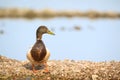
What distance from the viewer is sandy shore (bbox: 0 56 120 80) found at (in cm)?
1234

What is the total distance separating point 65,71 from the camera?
12.7 m

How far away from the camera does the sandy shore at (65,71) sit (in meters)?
12.3

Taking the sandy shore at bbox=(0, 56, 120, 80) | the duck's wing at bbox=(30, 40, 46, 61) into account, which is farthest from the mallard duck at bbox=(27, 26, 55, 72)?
the sandy shore at bbox=(0, 56, 120, 80)

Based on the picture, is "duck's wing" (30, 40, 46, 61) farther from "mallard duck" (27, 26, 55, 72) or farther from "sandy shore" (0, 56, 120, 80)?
"sandy shore" (0, 56, 120, 80)

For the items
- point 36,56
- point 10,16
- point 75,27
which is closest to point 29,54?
point 36,56

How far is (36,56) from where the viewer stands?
1259 cm

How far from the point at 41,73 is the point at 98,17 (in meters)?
16.0

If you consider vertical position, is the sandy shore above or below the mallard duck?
below

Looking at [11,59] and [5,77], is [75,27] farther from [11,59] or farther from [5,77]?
[5,77]

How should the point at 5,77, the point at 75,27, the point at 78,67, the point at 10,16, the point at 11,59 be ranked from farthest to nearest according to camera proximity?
the point at 10,16
the point at 75,27
the point at 11,59
the point at 78,67
the point at 5,77

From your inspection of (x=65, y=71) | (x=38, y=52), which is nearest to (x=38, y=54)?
(x=38, y=52)

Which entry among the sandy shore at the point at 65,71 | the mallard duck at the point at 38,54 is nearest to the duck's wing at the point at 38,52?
the mallard duck at the point at 38,54

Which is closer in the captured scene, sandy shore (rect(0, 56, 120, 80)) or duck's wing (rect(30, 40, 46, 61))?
sandy shore (rect(0, 56, 120, 80))

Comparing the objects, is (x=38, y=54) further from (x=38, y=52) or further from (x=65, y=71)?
(x=65, y=71)
